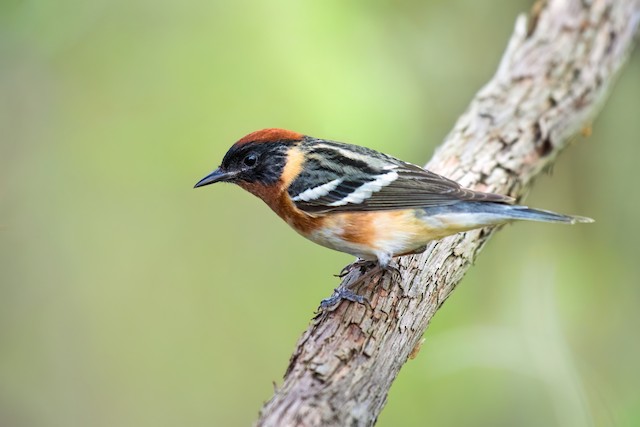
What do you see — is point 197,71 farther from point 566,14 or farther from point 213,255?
point 566,14

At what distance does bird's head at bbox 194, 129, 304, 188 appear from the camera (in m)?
4.20

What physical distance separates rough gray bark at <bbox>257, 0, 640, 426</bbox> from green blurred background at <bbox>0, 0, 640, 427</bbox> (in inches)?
44.4

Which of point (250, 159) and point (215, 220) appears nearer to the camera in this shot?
point (250, 159)

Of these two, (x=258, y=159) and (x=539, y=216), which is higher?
(x=539, y=216)

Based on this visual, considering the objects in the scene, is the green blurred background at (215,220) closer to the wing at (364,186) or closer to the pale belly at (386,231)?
the wing at (364,186)

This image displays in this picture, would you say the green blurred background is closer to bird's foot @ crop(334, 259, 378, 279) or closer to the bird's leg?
bird's foot @ crop(334, 259, 378, 279)

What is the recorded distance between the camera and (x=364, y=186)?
4020 mm

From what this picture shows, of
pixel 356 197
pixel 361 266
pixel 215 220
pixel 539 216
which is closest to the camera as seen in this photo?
pixel 539 216

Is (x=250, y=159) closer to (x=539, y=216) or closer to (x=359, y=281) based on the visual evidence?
(x=359, y=281)

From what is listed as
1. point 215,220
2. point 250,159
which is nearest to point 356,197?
point 250,159

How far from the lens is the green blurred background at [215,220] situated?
6.31m

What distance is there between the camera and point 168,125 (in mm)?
6742

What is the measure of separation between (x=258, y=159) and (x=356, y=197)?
70cm

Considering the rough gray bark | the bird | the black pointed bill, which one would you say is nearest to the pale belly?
the bird
